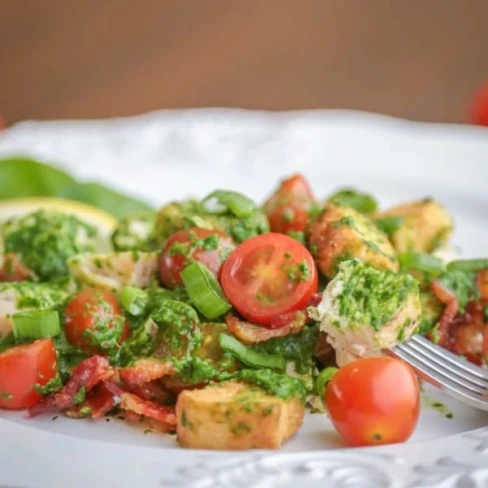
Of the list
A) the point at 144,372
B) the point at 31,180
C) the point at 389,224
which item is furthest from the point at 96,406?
the point at 31,180

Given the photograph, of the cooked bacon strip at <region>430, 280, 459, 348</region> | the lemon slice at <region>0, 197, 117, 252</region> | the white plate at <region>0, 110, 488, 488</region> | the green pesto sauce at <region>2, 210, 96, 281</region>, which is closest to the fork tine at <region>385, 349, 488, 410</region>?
the cooked bacon strip at <region>430, 280, 459, 348</region>

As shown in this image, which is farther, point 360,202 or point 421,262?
point 360,202

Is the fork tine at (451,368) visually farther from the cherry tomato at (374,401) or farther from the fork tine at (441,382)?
the cherry tomato at (374,401)

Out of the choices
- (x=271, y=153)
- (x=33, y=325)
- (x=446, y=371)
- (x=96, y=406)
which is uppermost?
(x=271, y=153)

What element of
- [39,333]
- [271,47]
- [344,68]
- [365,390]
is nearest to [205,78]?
[271,47]

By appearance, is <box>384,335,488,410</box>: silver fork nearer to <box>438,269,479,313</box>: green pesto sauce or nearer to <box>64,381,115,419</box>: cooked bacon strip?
<box>438,269,479,313</box>: green pesto sauce

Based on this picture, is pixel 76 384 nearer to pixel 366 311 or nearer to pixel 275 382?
pixel 275 382

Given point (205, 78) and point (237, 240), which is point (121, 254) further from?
point (205, 78)
